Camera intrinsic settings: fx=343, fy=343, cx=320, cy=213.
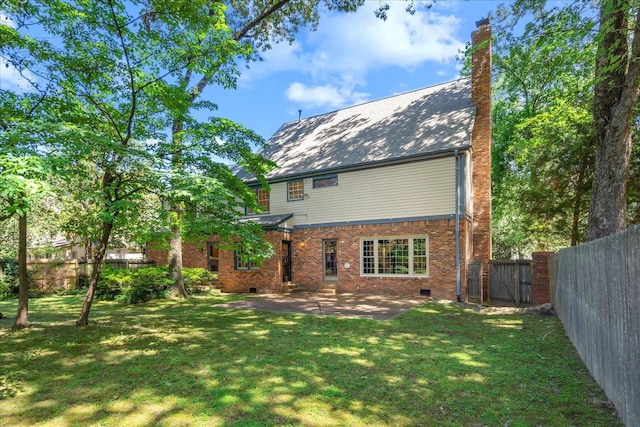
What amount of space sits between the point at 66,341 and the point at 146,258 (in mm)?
14219

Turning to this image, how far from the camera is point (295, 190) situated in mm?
15984

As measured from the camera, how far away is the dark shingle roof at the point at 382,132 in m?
13.5

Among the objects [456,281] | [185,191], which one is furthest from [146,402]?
[456,281]

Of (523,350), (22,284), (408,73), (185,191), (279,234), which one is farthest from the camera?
(408,73)

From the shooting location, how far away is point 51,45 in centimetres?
666

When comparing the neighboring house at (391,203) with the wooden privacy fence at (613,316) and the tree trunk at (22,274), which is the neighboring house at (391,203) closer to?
the wooden privacy fence at (613,316)

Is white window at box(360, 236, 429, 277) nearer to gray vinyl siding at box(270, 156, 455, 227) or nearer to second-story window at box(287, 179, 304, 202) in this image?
gray vinyl siding at box(270, 156, 455, 227)

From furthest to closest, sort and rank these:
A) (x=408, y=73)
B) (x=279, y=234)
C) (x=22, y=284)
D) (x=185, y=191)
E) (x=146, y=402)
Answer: (x=408, y=73), (x=279, y=234), (x=22, y=284), (x=185, y=191), (x=146, y=402)

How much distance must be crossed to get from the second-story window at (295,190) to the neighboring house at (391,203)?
0.15 ft

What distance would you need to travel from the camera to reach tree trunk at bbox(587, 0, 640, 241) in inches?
283

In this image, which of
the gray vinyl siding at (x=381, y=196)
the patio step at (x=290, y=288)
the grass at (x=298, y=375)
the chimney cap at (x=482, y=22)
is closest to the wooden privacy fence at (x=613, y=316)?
the grass at (x=298, y=375)

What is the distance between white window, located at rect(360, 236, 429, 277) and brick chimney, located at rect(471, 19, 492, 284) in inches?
104

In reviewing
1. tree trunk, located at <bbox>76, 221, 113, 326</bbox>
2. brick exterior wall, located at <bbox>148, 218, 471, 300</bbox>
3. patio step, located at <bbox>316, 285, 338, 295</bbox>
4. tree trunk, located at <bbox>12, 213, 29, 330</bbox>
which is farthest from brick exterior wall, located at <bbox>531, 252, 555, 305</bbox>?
tree trunk, located at <bbox>12, 213, 29, 330</bbox>

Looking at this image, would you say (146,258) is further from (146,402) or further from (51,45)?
(146,402)
